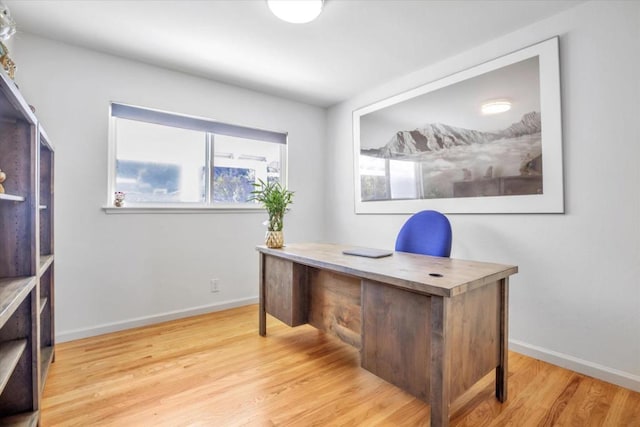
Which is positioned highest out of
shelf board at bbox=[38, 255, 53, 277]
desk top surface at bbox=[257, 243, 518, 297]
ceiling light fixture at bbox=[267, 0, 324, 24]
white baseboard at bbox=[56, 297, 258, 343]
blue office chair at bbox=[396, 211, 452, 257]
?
ceiling light fixture at bbox=[267, 0, 324, 24]

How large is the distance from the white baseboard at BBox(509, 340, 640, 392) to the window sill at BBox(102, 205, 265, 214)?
2.64 m

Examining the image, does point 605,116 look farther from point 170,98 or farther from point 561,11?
point 170,98

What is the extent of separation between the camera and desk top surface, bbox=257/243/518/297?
1265 millimetres

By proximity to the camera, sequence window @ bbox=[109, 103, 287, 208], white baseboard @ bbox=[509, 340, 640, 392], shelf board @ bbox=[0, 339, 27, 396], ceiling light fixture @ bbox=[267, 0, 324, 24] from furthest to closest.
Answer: window @ bbox=[109, 103, 287, 208]
ceiling light fixture @ bbox=[267, 0, 324, 24]
white baseboard @ bbox=[509, 340, 640, 392]
shelf board @ bbox=[0, 339, 27, 396]

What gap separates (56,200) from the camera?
236 cm

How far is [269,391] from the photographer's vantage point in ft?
5.71

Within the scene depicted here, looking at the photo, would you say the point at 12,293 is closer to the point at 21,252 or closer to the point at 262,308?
the point at 21,252

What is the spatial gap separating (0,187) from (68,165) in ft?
4.81

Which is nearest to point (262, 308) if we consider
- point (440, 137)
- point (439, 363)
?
point (439, 363)

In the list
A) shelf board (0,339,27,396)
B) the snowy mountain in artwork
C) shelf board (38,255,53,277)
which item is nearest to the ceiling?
the snowy mountain in artwork

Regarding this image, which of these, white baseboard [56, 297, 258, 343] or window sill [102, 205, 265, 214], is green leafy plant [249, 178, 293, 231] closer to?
window sill [102, 205, 265, 214]

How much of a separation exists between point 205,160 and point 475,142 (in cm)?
251

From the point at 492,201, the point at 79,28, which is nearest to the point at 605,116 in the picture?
the point at 492,201

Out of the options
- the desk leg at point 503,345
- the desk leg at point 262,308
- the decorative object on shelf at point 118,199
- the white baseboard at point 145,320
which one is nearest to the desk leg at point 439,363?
the desk leg at point 503,345
